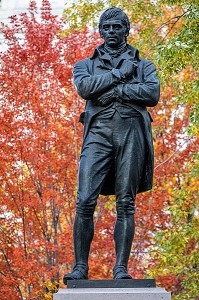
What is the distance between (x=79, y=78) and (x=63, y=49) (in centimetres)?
1177

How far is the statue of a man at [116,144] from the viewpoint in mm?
7363

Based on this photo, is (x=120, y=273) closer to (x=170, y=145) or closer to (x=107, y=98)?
(x=107, y=98)

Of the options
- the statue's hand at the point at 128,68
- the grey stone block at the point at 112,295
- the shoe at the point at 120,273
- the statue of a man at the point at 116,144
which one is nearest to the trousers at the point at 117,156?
the statue of a man at the point at 116,144

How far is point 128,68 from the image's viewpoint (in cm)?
761

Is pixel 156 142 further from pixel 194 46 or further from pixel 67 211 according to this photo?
pixel 194 46

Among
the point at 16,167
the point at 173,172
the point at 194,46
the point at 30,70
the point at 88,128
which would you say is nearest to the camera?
the point at 88,128

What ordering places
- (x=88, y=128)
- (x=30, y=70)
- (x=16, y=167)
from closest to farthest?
(x=88, y=128)
(x=16, y=167)
(x=30, y=70)

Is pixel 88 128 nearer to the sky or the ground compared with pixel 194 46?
nearer to the ground

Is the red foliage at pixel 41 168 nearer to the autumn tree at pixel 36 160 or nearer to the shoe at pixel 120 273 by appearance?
the autumn tree at pixel 36 160

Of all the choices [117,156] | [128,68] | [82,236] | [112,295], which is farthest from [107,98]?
[112,295]

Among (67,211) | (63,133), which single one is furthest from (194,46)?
(67,211)

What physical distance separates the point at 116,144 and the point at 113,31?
3.60ft

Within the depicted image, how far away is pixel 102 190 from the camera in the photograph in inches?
303

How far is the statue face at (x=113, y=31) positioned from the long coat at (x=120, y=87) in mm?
126
